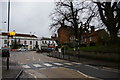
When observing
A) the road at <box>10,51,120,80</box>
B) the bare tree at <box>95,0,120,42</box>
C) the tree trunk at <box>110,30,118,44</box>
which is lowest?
the road at <box>10,51,120,80</box>

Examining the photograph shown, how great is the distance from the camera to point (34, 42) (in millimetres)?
105250

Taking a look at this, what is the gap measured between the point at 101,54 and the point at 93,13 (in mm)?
6323

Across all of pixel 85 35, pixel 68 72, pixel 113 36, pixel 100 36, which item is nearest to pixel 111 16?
pixel 113 36

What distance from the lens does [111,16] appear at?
2184 centimetres

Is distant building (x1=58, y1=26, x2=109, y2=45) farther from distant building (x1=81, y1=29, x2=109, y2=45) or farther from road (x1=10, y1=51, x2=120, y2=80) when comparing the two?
road (x1=10, y1=51, x2=120, y2=80)

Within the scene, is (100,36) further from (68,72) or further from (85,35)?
(85,35)

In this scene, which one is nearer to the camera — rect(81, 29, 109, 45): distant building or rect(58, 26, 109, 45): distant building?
rect(81, 29, 109, 45): distant building

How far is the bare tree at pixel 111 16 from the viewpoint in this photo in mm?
21688

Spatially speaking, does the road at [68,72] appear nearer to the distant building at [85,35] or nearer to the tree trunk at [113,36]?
→ the tree trunk at [113,36]

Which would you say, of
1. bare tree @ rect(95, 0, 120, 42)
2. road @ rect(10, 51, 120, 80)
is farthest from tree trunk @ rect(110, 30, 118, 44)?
road @ rect(10, 51, 120, 80)

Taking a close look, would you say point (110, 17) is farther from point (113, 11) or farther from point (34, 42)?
point (34, 42)

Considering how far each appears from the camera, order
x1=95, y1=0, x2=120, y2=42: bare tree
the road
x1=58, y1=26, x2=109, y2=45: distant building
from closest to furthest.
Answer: the road < x1=95, y1=0, x2=120, y2=42: bare tree < x1=58, y1=26, x2=109, y2=45: distant building

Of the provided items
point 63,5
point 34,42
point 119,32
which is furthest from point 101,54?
point 34,42

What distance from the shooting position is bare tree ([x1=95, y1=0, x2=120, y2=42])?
21.7 meters
